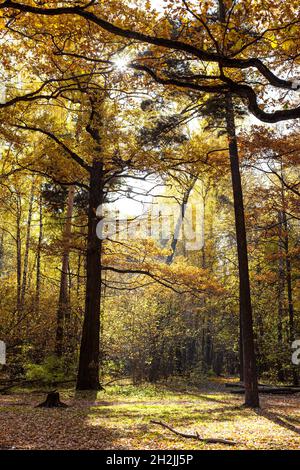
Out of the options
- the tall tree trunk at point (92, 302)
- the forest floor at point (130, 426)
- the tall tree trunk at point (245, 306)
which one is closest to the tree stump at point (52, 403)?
the forest floor at point (130, 426)

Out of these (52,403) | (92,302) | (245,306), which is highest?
(92,302)

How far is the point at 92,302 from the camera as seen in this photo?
1326cm

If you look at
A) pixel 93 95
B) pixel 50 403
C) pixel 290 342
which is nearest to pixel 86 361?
pixel 50 403

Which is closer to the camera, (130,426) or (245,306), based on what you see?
(130,426)

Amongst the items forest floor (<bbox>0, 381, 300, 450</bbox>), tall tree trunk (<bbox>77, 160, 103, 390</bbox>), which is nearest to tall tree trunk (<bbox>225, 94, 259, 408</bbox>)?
forest floor (<bbox>0, 381, 300, 450</bbox>)

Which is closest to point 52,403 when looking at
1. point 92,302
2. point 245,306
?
point 92,302

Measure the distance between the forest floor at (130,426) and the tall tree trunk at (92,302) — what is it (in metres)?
1.92

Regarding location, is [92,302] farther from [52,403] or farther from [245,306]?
[245,306]

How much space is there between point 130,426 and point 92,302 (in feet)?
21.6

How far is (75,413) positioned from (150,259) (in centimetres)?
663

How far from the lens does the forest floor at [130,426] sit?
5578 millimetres

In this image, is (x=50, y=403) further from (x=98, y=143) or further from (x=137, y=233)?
(x=137, y=233)

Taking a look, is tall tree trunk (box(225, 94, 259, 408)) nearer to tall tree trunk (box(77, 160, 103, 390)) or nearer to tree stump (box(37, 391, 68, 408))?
tree stump (box(37, 391, 68, 408))

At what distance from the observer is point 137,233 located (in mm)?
17062
